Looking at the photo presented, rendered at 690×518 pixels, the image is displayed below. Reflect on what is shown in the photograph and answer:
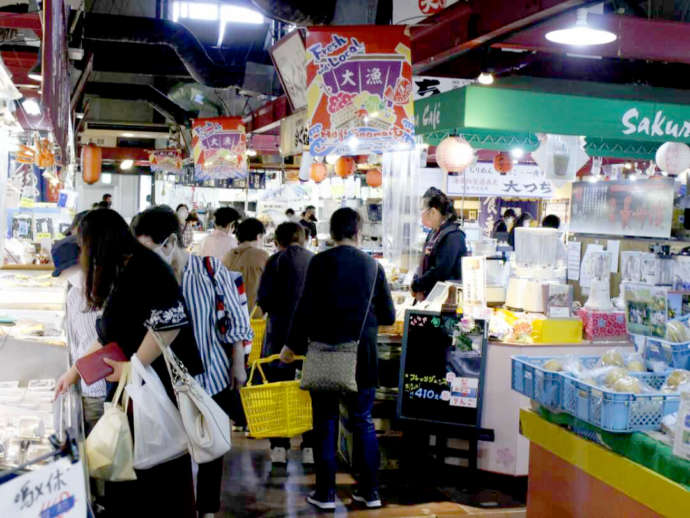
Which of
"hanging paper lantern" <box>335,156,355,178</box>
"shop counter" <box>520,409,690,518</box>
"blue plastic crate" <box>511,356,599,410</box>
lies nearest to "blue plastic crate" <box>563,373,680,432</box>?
"shop counter" <box>520,409,690,518</box>

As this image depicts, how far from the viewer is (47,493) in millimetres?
2127

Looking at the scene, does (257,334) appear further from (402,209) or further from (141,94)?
(141,94)

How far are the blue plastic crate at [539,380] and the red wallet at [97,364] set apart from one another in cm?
230

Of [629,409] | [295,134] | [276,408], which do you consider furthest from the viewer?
[295,134]

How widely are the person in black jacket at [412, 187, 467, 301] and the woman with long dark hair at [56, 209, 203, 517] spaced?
3.71m

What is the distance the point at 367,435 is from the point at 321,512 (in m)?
0.66

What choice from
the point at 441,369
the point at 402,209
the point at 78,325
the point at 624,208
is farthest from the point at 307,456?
the point at 402,209

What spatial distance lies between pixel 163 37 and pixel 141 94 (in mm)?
6715

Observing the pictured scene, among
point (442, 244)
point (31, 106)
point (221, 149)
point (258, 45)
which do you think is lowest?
point (442, 244)

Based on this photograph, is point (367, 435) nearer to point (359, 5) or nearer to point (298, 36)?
point (298, 36)

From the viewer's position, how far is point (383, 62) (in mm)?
6676

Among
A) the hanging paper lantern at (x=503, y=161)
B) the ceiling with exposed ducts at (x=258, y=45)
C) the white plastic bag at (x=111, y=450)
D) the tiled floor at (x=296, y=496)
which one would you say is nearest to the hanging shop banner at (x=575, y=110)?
the ceiling with exposed ducts at (x=258, y=45)

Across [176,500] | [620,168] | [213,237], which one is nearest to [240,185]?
[620,168]

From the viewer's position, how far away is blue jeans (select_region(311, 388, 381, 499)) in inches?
221
